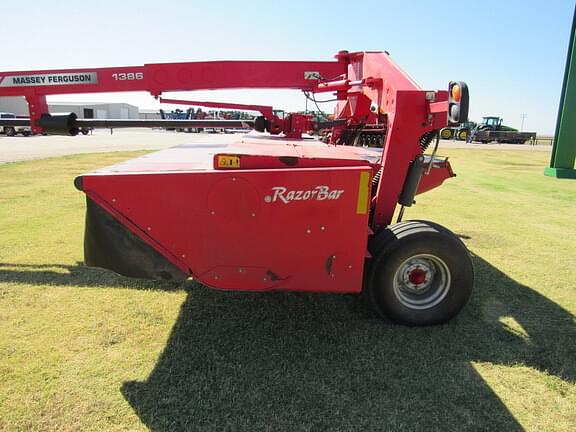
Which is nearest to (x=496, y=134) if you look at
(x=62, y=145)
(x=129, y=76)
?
Answer: (x=62, y=145)

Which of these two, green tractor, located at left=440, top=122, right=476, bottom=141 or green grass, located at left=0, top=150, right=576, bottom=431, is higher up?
green tractor, located at left=440, top=122, right=476, bottom=141

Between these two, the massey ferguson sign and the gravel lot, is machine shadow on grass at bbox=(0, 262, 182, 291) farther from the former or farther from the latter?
the gravel lot

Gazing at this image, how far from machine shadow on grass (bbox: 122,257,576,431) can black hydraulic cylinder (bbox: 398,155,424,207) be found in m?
0.96

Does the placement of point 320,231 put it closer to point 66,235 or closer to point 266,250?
point 266,250

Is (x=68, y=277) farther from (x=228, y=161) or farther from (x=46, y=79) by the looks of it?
(x=228, y=161)

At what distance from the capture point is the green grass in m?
2.26

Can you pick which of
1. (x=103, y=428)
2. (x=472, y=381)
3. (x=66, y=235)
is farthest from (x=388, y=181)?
(x=66, y=235)

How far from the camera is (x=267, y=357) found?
9.05ft

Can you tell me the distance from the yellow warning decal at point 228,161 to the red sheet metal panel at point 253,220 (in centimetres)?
6

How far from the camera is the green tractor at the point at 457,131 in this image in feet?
10.9

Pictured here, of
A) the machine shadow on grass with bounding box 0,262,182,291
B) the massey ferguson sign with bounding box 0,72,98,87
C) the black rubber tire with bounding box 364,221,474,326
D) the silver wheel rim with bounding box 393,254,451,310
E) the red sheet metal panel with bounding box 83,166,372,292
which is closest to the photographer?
the red sheet metal panel with bounding box 83,166,372,292

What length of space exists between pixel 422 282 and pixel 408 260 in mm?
252

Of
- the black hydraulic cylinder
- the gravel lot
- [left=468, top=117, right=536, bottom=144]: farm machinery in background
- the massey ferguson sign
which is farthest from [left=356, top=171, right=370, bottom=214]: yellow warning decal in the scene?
[left=468, top=117, right=536, bottom=144]: farm machinery in background

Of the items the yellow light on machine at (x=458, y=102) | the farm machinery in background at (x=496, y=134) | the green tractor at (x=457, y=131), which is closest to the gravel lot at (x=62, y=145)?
the green tractor at (x=457, y=131)
